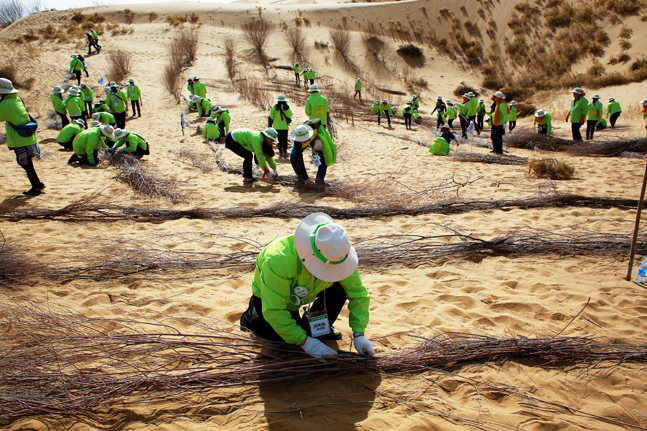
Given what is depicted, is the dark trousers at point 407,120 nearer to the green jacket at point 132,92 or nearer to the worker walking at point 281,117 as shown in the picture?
the worker walking at point 281,117

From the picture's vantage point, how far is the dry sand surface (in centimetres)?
200

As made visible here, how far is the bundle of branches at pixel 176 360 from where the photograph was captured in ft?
6.66

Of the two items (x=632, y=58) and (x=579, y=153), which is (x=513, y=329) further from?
(x=632, y=58)

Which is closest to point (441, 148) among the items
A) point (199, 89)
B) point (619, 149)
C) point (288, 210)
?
point (619, 149)

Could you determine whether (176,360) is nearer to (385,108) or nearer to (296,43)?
(385,108)

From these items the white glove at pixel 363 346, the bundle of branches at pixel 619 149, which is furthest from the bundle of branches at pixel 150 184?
the bundle of branches at pixel 619 149

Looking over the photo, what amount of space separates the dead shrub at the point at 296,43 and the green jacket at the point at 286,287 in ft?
93.3

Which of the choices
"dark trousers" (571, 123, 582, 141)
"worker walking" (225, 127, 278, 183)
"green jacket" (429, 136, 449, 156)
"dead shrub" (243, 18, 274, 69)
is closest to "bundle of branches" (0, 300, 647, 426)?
"worker walking" (225, 127, 278, 183)

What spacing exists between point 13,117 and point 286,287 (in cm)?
570

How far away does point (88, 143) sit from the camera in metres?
7.77

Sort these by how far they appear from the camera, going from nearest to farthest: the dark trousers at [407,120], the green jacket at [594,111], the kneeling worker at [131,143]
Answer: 1. the kneeling worker at [131,143]
2. the green jacket at [594,111]
3. the dark trousers at [407,120]

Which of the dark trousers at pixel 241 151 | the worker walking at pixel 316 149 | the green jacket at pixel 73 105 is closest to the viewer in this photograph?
the worker walking at pixel 316 149

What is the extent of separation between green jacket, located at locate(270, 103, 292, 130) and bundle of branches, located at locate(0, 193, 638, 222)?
4.00 m

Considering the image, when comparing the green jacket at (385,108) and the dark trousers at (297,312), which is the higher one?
the green jacket at (385,108)
